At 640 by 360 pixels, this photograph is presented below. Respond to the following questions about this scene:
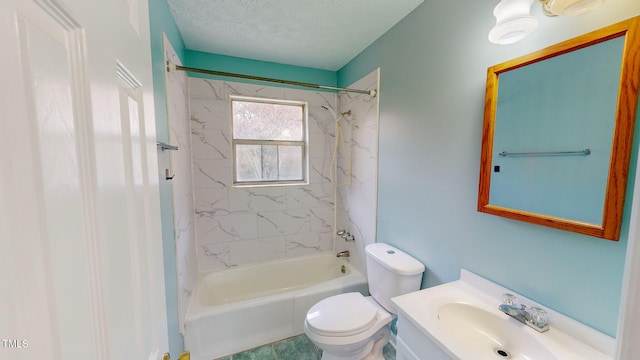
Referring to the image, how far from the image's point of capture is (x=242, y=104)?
244 cm

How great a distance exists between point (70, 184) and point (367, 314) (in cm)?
159

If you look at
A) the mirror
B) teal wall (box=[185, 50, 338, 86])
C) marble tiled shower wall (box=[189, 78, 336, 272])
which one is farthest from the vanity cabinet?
teal wall (box=[185, 50, 338, 86])

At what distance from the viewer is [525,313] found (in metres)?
0.94

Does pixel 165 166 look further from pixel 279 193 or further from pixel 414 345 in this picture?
pixel 414 345

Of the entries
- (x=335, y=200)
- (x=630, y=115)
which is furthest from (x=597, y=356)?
(x=335, y=200)

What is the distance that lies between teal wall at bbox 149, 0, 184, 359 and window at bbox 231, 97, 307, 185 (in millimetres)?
984

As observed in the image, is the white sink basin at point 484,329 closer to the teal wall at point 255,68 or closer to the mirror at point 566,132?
the mirror at point 566,132

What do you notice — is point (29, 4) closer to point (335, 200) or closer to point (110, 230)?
point (110, 230)

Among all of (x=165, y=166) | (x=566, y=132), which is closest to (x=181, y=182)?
(x=165, y=166)

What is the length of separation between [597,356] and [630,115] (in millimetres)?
799

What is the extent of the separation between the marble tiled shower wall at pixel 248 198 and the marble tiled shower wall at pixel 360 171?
22 centimetres

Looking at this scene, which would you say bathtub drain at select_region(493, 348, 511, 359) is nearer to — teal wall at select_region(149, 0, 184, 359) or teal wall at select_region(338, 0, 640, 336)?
teal wall at select_region(338, 0, 640, 336)

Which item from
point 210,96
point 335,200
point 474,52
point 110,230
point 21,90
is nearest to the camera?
point 21,90

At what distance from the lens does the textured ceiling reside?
4.97ft
